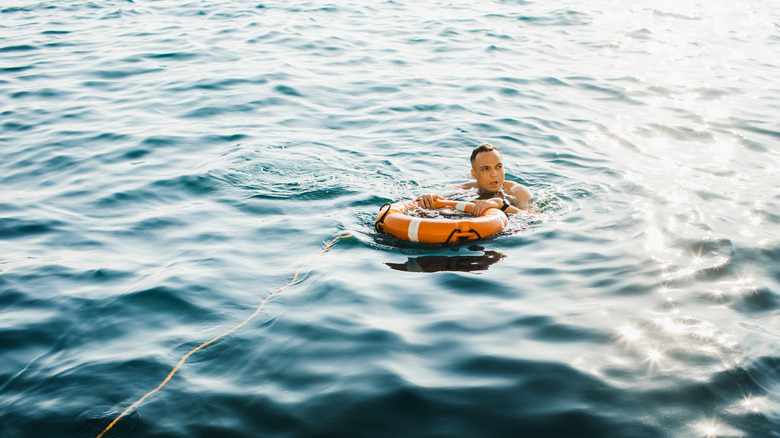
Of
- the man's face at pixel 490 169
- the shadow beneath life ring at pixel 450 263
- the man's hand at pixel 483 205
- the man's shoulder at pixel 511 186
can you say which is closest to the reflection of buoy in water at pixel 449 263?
the shadow beneath life ring at pixel 450 263

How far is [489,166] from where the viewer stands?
6648 mm

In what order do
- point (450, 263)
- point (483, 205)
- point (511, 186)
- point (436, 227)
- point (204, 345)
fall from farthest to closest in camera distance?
point (511, 186)
point (483, 205)
point (436, 227)
point (450, 263)
point (204, 345)

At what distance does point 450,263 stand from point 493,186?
1617 millimetres

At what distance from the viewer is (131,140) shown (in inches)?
337

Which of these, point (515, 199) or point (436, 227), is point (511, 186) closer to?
point (515, 199)

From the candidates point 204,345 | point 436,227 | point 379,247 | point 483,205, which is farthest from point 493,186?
point 204,345

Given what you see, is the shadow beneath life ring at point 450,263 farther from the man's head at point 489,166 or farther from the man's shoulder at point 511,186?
the man's shoulder at point 511,186

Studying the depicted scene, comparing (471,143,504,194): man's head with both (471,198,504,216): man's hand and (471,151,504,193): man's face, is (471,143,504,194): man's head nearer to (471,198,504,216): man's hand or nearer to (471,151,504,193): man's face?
(471,151,504,193): man's face

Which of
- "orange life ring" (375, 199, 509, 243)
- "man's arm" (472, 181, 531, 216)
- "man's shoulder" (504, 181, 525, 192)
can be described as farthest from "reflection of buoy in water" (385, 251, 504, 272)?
"man's shoulder" (504, 181, 525, 192)

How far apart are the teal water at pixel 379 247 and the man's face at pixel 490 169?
59 cm

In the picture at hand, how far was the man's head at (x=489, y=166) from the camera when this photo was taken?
6.65 metres

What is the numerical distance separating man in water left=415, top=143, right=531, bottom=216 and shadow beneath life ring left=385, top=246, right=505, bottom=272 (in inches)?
39.5

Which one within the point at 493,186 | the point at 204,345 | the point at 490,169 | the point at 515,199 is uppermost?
the point at 490,169

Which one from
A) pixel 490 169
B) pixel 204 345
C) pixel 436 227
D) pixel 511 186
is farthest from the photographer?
pixel 511 186
